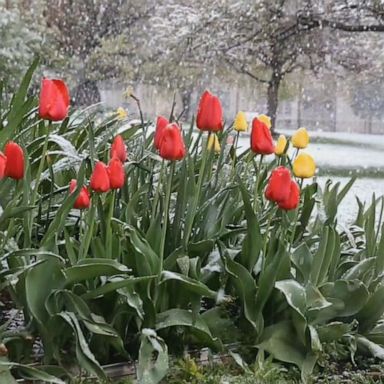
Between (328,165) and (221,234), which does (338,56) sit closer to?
(328,165)

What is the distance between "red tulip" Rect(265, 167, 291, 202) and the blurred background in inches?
198

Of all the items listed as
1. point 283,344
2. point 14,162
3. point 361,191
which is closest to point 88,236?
point 14,162

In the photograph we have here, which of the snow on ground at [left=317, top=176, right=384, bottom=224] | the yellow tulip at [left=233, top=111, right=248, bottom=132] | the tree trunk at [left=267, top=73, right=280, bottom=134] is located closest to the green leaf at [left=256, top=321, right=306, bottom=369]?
the yellow tulip at [left=233, top=111, right=248, bottom=132]

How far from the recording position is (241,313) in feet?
4.04

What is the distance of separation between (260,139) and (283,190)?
122 mm

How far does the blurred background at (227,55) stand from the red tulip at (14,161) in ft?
17.1

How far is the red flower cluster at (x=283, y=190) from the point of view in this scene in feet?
3.71

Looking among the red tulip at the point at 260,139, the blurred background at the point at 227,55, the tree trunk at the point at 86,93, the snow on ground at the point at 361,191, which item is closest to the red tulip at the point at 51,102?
the red tulip at the point at 260,139

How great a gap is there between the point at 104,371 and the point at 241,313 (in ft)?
0.95

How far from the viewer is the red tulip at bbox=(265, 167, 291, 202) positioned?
1132 millimetres

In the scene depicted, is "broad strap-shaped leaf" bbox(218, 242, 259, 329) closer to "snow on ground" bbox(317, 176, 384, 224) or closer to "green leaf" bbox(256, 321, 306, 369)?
"green leaf" bbox(256, 321, 306, 369)

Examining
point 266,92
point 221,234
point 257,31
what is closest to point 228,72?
point 266,92

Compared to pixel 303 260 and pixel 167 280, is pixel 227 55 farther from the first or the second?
pixel 167 280

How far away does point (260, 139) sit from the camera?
1.21 m
